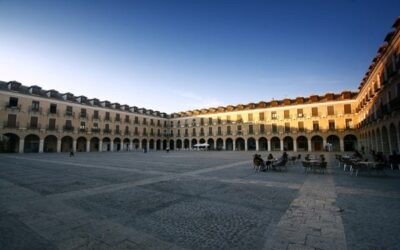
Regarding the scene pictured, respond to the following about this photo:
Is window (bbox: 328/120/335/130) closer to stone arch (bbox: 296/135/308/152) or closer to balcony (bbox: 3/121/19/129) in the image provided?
stone arch (bbox: 296/135/308/152)

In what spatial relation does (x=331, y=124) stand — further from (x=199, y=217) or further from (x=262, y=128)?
(x=199, y=217)

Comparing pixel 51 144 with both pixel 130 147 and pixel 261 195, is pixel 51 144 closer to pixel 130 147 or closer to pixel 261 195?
pixel 130 147

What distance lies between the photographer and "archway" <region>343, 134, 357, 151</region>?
33.0 metres

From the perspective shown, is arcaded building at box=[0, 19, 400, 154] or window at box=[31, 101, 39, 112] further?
window at box=[31, 101, 39, 112]

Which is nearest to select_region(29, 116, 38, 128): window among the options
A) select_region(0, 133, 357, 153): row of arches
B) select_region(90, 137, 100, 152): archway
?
select_region(0, 133, 357, 153): row of arches

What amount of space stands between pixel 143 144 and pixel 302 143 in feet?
119

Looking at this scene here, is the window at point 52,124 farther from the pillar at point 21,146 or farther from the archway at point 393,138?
the archway at point 393,138

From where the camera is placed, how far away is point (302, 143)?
37844 millimetres

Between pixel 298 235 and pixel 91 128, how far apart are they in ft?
138

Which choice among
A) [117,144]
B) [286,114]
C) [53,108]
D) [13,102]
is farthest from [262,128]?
[13,102]

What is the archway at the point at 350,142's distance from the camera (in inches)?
1298

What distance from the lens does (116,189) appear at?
711 cm

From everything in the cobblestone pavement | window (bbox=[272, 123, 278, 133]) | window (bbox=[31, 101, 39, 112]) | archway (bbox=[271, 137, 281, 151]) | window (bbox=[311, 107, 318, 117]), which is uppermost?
window (bbox=[31, 101, 39, 112])

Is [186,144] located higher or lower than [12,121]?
lower
